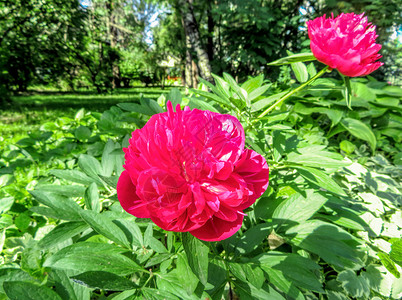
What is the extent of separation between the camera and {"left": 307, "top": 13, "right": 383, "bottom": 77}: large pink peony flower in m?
0.71

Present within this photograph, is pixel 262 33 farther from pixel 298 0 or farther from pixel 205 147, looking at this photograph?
pixel 205 147

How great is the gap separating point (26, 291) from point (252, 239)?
0.50 m

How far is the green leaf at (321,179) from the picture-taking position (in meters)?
0.65

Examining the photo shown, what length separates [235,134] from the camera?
1.74ft

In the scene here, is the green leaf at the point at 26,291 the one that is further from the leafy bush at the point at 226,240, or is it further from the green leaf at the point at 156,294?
the green leaf at the point at 156,294

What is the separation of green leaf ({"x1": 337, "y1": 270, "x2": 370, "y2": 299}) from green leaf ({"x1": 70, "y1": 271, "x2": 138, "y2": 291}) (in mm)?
679

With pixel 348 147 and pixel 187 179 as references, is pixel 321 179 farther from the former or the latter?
pixel 348 147

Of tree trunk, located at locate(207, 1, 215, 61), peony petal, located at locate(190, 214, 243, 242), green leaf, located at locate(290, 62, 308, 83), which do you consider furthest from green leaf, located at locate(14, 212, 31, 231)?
tree trunk, located at locate(207, 1, 215, 61)

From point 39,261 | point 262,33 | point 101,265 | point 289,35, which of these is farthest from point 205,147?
point 289,35

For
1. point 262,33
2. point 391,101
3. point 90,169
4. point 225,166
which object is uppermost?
point 262,33

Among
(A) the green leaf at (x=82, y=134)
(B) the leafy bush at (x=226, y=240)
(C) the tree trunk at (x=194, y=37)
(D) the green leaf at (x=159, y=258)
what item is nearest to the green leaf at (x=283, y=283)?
(B) the leafy bush at (x=226, y=240)

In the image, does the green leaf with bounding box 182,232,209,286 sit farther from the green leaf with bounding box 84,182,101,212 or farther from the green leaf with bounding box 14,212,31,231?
the green leaf with bounding box 14,212,31,231

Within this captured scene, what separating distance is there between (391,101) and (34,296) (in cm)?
255

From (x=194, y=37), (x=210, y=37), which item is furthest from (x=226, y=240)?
(x=210, y=37)
